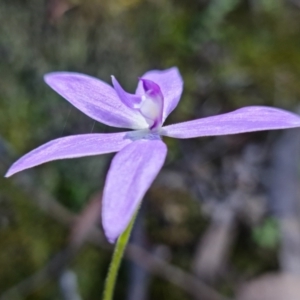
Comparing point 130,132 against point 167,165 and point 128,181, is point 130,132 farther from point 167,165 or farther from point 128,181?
point 167,165

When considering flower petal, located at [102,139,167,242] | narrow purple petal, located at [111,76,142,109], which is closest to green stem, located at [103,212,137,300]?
flower petal, located at [102,139,167,242]

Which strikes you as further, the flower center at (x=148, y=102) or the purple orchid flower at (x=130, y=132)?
the flower center at (x=148, y=102)

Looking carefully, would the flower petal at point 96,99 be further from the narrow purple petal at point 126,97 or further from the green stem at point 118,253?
the green stem at point 118,253

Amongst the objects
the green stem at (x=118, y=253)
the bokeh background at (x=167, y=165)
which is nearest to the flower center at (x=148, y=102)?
the green stem at (x=118, y=253)

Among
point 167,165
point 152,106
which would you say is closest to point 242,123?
point 152,106

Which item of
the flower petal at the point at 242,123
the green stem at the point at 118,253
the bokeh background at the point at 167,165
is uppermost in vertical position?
the flower petal at the point at 242,123

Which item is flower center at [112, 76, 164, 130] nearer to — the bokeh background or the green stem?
the green stem
